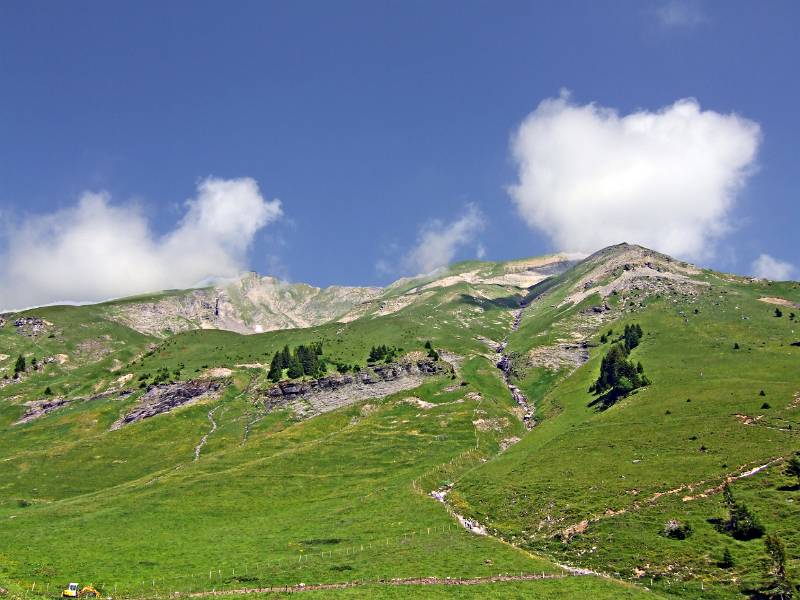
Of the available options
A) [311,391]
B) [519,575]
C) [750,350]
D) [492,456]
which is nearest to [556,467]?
[492,456]

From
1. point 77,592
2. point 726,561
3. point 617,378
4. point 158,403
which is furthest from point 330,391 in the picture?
point 726,561

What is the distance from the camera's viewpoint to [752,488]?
236ft

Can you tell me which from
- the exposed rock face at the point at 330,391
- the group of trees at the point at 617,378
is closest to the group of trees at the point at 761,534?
the group of trees at the point at 617,378

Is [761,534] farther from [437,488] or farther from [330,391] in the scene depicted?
[330,391]

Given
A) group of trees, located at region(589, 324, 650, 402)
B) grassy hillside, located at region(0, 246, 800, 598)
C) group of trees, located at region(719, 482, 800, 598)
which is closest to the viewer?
group of trees, located at region(719, 482, 800, 598)

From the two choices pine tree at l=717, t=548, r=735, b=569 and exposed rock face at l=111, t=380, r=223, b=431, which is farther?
exposed rock face at l=111, t=380, r=223, b=431

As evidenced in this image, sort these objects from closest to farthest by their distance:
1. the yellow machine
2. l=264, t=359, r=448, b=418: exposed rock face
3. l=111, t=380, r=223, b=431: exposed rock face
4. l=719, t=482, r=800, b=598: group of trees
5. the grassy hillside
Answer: l=719, t=482, r=800, b=598: group of trees, the yellow machine, the grassy hillside, l=111, t=380, r=223, b=431: exposed rock face, l=264, t=359, r=448, b=418: exposed rock face

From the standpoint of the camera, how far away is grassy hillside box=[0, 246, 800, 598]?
205ft

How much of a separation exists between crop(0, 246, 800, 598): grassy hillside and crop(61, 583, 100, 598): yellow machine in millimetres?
2348

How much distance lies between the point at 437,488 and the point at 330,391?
9382 centimetres

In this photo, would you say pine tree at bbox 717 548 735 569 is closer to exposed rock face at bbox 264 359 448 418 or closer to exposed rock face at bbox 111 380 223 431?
exposed rock face at bbox 264 359 448 418

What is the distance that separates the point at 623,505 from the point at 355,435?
83.6 metres

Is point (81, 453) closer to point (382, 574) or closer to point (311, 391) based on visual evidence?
point (311, 391)

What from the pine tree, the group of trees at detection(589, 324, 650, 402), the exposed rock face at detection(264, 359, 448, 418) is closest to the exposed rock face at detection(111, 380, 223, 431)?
the exposed rock face at detection(264, 359, 448, 418)
